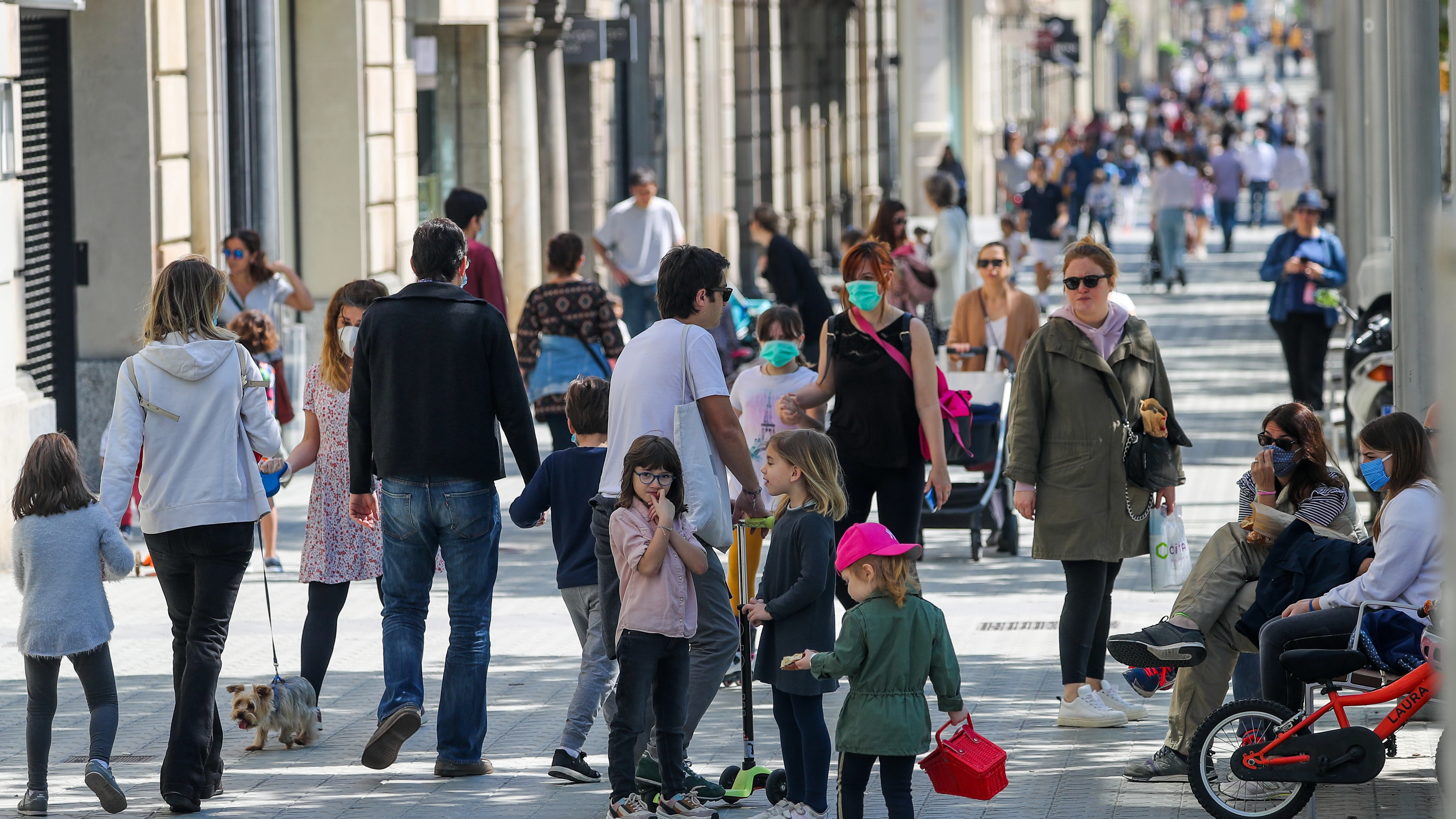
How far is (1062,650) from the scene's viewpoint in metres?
7.89

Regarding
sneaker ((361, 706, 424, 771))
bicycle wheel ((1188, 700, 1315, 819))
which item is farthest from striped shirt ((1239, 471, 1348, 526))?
sneaker ((361, 706, 424, 771))

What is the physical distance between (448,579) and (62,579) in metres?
1.20

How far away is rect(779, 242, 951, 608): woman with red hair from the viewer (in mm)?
8320

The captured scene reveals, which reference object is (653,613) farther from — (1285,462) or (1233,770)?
(1285,462)

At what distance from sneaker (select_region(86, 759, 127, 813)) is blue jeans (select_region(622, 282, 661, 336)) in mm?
11348

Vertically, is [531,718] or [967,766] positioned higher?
[967,766]

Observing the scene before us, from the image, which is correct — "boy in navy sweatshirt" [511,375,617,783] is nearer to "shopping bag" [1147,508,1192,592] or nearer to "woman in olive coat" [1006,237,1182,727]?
"woman in olive coat" [1006,237,1182,727]

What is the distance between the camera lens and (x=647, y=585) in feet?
21.2

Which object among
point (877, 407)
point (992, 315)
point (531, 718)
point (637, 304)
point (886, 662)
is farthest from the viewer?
point (637, 304)

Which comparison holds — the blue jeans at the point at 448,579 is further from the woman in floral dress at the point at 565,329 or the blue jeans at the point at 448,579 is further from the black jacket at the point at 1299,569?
the woman in floral dress at the point at 565,329

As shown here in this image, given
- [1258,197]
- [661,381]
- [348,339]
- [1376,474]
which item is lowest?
[1376,474]

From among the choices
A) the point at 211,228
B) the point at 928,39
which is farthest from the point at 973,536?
the point at 928,39

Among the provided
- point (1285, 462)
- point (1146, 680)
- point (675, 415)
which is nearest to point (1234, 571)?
point (1285, 462)

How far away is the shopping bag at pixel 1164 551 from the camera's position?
7793 millimetres
